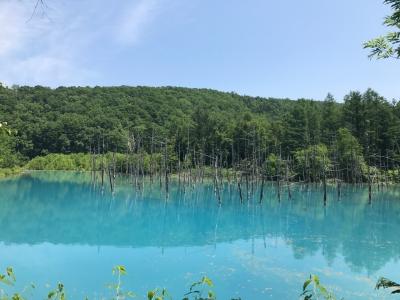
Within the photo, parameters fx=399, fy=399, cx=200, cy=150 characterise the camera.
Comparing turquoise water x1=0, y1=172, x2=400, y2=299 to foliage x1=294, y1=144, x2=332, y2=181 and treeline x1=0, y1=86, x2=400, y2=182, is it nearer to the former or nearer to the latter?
treeline x1=0, y1=86, x2=400, y2=182

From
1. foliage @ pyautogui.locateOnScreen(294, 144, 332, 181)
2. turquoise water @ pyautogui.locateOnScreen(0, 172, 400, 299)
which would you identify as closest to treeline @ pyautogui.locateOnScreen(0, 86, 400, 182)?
foliage @ pyautogui.locateOnScreen(294, 144, 332, 181)

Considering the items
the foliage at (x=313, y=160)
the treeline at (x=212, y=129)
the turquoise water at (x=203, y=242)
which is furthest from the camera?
the treeline at (x=212, y=129)

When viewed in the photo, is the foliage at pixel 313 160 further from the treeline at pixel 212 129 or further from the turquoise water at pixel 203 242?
the turquoise water at pixel 203 242

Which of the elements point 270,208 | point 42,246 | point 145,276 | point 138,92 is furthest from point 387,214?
point 138,92

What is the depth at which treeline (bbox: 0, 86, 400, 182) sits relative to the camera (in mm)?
41906

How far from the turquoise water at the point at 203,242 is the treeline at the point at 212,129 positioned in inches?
193

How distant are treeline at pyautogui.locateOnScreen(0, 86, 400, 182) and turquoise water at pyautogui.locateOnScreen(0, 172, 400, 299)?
4.90m

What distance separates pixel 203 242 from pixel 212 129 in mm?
40974

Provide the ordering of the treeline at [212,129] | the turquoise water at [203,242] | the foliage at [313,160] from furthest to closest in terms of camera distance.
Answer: the treeline at [212,129] < the foliage at [313,160] < the turquoise water at [203,242]

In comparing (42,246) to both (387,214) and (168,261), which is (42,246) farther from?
(387,214)

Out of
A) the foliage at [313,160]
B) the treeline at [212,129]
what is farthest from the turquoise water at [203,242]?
the foliage at [313,160]

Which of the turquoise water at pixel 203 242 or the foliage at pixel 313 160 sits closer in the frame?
the turquoise water at pixel 203 242

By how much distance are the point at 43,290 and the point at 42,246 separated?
692cm

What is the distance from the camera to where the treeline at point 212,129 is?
137 feet
